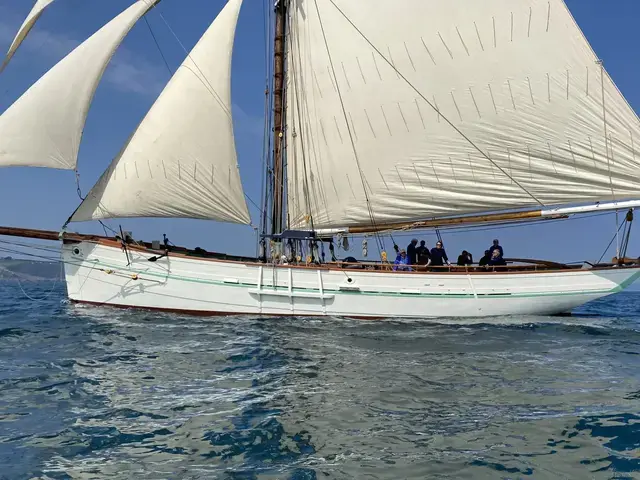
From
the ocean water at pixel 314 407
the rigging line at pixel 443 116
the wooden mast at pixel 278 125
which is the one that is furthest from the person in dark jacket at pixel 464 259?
the wooden mast at pixel 278 125

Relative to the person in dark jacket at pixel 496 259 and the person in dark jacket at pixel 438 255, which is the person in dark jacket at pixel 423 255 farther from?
the person in dark jacket at pixel 496 259

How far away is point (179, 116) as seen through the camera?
51.8 ft

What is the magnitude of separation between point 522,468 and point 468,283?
11638 millimetres

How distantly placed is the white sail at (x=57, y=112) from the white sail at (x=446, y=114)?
6997 millimetres

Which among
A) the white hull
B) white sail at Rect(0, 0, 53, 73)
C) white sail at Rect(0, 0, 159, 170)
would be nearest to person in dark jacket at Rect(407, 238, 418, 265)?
the white hull

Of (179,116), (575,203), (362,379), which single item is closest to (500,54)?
(575,203)

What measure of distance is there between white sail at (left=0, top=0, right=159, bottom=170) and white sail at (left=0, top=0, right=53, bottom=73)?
1380 millimetres

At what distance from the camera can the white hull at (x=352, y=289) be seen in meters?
15.4

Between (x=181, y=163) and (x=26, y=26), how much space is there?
23.7 feet

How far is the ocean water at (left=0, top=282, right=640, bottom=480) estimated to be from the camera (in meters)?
4.48

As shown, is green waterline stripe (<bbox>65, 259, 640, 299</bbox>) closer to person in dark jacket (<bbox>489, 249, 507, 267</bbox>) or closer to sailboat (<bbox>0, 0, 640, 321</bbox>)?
sailboat (<bbox>0, 0, 640, 321</bbox>)

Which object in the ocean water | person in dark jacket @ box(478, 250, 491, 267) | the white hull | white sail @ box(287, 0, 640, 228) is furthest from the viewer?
person in dark jacket @ box(478, 250, 491, 267)

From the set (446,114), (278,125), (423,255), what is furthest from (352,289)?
(278,125)

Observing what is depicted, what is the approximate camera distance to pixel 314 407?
6.07 metres
